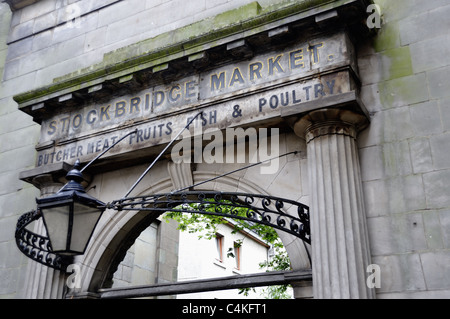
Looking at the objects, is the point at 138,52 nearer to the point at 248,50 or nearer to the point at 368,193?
the point at 248,50

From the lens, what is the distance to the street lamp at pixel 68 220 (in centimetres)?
559

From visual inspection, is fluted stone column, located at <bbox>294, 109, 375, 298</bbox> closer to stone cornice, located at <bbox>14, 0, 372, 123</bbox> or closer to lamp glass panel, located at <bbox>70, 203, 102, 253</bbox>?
stone cornice, located at <bbox>14, 0, 372, 123</bbox>

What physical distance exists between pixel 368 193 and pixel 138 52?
4.48 metres

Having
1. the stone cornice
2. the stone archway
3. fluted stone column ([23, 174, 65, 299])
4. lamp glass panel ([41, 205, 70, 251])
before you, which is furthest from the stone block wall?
fluted stone column ([23, 174, 65, 299])

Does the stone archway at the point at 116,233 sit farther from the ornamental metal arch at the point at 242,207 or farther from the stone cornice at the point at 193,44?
the stone cornice at the point at 193,44

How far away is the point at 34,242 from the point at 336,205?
438 centimetres

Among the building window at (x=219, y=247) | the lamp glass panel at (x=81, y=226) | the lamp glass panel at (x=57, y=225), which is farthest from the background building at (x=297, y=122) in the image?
the building window at (x=219, y=247)

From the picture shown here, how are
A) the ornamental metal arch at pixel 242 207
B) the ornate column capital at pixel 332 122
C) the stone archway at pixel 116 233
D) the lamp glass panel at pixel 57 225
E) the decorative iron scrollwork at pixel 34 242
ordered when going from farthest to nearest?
the stone archway at pixel 116 233, the decorative iron scrollwork at pixel 34 242, the ornate column capital at pixel 332 122, the ornamental metal arch at pixel 242 207, the lamp glass panel at pixel 57 225

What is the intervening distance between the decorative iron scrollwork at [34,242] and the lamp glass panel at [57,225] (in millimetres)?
1578

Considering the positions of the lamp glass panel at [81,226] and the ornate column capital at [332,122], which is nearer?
the lamp glass panel at [81,226]

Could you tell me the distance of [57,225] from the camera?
5.64 metres

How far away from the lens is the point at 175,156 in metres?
7.72

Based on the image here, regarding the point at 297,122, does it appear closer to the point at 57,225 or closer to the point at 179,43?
the point at 179,43

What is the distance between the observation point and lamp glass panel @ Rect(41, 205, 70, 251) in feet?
18.3
